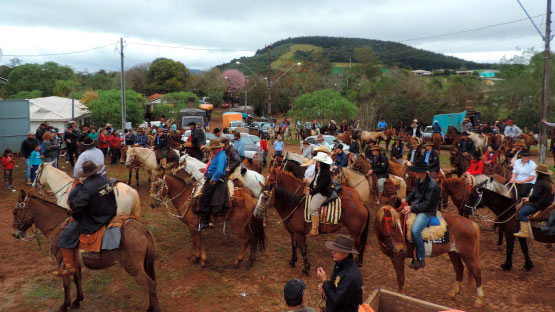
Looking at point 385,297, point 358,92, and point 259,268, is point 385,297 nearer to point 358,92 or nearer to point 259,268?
→ point 259,268

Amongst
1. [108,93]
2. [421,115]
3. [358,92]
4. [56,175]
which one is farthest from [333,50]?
[56,175]

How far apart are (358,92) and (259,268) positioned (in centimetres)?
4269

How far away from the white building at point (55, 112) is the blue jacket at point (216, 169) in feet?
88.4

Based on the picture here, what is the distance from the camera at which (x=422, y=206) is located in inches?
255

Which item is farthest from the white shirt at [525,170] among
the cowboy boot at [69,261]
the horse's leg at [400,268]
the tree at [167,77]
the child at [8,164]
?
the tree at [167,77]

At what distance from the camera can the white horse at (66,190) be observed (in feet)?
27.2

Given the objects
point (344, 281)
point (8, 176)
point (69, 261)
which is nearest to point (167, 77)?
point (8, 176)

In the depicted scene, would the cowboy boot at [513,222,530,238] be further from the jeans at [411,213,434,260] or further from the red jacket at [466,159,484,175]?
the red jacket at [466,159,484,175]

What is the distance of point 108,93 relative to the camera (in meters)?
27.8

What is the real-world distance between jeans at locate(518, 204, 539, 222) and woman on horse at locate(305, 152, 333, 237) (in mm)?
4108

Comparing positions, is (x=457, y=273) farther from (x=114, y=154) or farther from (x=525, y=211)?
(x=114, y=154)

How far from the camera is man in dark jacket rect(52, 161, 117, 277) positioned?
560 centimetres

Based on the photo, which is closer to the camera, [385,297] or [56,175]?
[385,297]

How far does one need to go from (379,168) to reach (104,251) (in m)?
7.76
